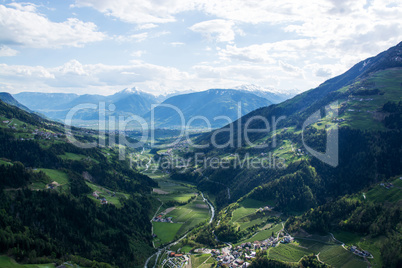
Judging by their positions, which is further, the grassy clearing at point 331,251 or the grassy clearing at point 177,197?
the grassy clearing at point 177,197

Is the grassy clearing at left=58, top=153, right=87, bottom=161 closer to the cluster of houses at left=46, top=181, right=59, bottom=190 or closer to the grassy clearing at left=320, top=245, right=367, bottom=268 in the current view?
the cluster of houses at left=46, top=181, right=59, bottom=190

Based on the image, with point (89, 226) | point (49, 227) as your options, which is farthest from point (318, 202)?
point (49, 227)

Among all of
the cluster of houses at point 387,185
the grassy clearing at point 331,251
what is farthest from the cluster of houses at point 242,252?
the cluster of houses at point 387,185

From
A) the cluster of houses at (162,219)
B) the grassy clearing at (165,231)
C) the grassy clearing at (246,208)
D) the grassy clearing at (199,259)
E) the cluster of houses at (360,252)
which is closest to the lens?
the cluster of houses at (360,252)

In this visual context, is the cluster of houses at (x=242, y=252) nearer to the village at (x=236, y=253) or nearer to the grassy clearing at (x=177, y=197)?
the village at (x=236, y=253)

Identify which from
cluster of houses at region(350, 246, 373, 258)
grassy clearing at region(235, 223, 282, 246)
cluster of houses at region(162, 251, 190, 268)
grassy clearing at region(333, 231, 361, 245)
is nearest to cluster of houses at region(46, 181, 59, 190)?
cluster of houses at region(162, 251, 190, 268)

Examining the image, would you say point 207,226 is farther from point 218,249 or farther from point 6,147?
point 6,147
